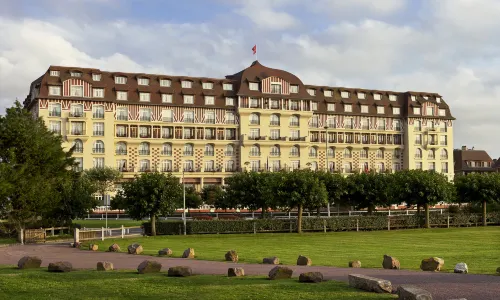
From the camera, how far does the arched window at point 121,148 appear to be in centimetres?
9488

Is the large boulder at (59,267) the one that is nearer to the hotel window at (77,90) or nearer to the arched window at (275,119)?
the hotel window at (77,90)

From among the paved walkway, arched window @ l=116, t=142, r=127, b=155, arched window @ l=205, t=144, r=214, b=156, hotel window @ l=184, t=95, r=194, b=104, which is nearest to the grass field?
the paved walkway

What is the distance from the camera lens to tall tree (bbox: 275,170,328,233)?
177 feet

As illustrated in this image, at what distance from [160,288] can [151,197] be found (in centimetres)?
3312

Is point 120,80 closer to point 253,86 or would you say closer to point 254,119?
point 253,86

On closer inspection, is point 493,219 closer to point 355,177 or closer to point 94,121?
point 355,177

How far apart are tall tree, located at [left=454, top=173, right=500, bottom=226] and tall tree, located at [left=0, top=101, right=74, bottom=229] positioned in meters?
42.7

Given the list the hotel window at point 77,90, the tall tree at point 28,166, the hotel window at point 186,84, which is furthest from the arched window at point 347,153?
the tall tree at point 28,166

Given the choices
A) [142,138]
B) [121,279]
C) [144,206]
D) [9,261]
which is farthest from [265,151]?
[121,279]

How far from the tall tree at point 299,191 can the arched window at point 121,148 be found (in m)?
46.3

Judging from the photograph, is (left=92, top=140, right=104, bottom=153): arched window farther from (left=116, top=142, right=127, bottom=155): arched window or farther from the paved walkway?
the paved walkway

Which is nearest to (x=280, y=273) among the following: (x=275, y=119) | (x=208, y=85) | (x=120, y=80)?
(x=120, y=80)

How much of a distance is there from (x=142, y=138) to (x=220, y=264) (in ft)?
238

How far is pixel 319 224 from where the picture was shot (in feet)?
181
